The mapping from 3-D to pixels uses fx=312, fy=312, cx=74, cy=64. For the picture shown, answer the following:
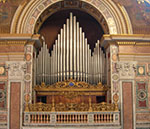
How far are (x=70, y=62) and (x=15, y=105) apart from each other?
386 cm

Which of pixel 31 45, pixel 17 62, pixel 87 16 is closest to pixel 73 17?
pixel 87 16

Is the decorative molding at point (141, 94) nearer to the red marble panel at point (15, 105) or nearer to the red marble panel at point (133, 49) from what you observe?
the red marble panel at point (133, 49)

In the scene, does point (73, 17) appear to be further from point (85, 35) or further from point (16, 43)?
point (16, 43)

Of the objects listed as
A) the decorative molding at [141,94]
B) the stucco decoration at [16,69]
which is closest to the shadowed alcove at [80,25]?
the stucco decoration at [16,69]

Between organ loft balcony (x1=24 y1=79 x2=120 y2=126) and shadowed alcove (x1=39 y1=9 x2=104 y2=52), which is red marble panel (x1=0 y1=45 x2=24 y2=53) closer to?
shadowed alcove (x1=39 y1=9 x2=104 y2=52)

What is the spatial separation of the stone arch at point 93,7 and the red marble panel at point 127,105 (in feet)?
9.94

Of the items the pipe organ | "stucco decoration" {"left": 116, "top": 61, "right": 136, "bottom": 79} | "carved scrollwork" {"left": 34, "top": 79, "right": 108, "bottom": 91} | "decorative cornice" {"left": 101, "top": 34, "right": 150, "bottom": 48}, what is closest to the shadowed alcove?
the pipe organ

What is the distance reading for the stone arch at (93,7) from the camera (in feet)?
56.3

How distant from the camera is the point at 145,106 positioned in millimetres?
16781

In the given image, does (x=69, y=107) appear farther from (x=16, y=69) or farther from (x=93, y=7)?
(x=93, y=7)

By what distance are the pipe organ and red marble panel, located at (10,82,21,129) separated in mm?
1564

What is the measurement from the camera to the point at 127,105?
1647 cm

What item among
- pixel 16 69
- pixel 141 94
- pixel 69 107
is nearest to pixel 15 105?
pixel 16 69

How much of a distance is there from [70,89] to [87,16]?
498cm
